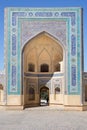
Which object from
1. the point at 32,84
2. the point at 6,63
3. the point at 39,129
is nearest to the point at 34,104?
the point at 32,84

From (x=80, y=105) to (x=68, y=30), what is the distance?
4812 millimetres

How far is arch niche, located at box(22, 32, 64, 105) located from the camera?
58.3 feet

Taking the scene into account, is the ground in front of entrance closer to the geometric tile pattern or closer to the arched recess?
the geometric tile pattern

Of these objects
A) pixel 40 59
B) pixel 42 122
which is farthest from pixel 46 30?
pixel 42 122

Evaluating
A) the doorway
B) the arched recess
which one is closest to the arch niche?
the arched recess

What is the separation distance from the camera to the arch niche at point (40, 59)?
17766 mm

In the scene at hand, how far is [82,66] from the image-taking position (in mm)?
16453

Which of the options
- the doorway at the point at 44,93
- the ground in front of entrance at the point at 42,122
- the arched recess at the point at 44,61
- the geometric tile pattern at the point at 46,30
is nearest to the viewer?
the ground in front of entrance at the point at 42,122

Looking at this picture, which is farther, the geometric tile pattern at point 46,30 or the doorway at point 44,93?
the doorway at point 44,93

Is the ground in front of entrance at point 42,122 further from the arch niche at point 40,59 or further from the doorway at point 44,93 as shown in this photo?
the doorway at point 44,93

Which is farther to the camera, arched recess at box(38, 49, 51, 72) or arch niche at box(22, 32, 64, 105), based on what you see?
arched recess at box(38, 49, 51, 72)

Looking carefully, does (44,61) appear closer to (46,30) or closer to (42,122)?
(46,30)

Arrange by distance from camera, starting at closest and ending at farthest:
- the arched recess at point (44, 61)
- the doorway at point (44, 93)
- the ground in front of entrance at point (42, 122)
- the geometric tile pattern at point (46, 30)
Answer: the ground in front of entrance at point (42, 122) < the geometric tile pattern at point (46, 30) < the arched recess at point (44, 61) < the doorway at point (44, 93)

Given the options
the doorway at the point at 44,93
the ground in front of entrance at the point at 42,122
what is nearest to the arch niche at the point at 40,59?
the doorway at the point at 44,93
